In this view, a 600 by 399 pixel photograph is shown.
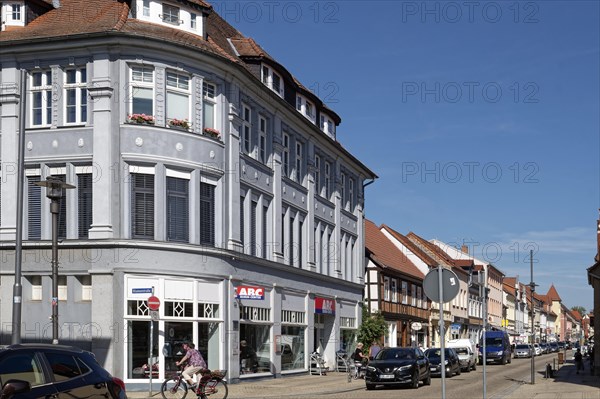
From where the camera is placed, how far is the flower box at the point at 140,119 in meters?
30.9

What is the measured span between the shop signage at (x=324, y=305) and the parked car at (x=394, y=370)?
9.45m

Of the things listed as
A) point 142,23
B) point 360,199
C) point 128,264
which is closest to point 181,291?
point 128,264

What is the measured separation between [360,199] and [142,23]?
25.7 metres

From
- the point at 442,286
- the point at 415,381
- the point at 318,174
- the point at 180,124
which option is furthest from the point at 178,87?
the point at 442,286

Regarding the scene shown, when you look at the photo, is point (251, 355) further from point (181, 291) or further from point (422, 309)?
point (422, 309)

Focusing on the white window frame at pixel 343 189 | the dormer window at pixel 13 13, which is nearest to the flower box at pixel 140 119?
the dormer window at pixel 13 13

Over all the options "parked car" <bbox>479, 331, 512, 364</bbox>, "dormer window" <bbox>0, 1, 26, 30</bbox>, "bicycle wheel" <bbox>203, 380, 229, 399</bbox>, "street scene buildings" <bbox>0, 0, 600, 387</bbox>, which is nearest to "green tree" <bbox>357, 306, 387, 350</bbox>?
"street scene buildings" <bbox>0, 0, 600, 387</bbox>

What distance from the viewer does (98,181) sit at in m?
30.6

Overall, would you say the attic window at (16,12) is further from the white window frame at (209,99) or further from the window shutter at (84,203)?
the white window frame at (209,99)

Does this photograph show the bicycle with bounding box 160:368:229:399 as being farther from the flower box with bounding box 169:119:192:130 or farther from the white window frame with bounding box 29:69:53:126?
the white window frame with bounding box 29:69:53:126

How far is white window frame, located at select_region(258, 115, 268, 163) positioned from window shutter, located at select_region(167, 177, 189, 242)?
6.31m

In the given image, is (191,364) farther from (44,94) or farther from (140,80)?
(44,94)

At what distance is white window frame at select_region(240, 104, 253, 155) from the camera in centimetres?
3572

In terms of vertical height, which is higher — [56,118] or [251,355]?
[56,118]
